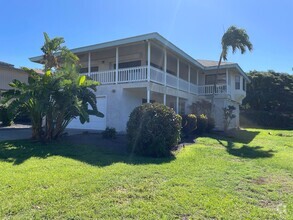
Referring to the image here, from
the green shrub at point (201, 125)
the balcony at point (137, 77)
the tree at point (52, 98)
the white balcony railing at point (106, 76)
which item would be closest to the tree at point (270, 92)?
the balcony at point (137, 77)

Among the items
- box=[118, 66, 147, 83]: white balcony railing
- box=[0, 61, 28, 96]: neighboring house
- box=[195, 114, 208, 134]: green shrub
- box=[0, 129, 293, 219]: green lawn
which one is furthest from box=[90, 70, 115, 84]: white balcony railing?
box=[0, 61, 28, 96]: neighboring house

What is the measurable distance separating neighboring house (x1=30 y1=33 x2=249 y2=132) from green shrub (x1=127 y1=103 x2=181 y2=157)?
16.2ft

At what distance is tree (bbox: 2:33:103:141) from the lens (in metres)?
10.6

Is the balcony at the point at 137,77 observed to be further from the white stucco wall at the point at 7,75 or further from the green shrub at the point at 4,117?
the white stucco wall at the point at 7,75

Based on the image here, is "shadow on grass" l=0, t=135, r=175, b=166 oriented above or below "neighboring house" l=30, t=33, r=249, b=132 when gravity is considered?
below

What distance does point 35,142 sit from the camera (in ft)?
37.0

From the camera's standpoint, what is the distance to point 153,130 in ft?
33.6

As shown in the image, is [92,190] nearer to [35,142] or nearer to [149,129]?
[149,129]

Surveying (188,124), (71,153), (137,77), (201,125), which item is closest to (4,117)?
(137,77)

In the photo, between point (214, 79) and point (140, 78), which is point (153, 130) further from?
point (214, 79)

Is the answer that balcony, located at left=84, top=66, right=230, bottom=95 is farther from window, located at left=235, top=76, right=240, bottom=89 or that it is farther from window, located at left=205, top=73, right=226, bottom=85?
window, located at left=235, top=76, right=240, bottom=89

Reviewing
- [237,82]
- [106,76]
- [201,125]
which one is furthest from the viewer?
[237,82]

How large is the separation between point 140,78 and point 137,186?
1082 centimetres

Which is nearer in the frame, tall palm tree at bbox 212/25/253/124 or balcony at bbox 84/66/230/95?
balcony at bbox 84/66/230/95
